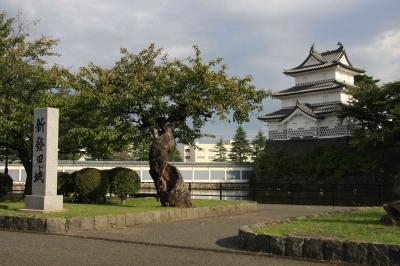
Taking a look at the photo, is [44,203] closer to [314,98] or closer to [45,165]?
[45,165]

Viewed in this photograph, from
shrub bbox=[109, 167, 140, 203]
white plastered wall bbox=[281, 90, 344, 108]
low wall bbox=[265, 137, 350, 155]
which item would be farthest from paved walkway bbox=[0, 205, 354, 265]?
white plastered wall bbox=[281, 90, 344, 108]

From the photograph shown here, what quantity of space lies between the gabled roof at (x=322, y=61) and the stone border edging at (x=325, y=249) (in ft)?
126

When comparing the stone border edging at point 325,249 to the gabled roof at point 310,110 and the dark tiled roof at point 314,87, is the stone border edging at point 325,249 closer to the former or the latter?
the gabled roof at point 310,110

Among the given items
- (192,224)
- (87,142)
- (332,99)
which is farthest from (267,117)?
(192,224)

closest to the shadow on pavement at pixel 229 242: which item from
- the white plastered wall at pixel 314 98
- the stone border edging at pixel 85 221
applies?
the stone border edging at pixel 85 221

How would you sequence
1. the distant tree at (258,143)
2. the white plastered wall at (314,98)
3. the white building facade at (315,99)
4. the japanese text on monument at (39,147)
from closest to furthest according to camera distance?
1. the japanese text on monument at (39,147)
2. the white building facade at (315,99)
3. the white plastered wall at (314,98)
4. the distant tree at (258,143)

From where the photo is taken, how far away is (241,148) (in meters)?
67.6

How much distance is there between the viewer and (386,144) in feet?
111

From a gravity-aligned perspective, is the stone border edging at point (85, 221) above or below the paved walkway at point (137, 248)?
above

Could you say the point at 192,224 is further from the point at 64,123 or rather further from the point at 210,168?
the point at 210,168

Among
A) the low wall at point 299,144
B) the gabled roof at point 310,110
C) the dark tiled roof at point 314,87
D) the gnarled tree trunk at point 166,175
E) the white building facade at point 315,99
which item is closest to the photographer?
the gnarled tree trunk at point 166,175

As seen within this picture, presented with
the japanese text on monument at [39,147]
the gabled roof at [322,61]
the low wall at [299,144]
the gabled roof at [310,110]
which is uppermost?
the gabled roof at [322,61]

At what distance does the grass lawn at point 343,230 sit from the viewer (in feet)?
24.9

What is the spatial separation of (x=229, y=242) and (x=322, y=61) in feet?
129
